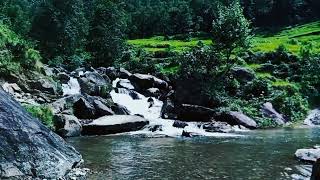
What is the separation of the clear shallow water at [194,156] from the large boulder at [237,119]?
6874 millimetres

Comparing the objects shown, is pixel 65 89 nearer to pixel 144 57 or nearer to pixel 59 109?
pixel 59 109

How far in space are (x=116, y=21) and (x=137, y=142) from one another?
5224 centimetres

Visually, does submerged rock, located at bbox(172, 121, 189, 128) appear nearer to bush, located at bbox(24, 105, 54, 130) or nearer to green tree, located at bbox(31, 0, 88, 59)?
bush, located at bbox(24, 105, 54, 130)

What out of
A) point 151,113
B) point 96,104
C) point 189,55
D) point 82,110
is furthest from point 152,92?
point 82,110

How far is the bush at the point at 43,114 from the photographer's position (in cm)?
4294

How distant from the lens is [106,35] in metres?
89.2

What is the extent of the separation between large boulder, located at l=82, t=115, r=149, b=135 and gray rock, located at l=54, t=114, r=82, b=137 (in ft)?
4.04

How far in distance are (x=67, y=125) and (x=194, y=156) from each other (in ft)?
51.8

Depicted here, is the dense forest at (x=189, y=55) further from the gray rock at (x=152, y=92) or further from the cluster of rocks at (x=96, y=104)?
the gray rock at (x=152, y=92)

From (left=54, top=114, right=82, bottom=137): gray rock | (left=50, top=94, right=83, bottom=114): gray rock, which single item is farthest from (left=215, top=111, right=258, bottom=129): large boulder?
(left=54, top=114, right=82, bottom=137): gray rock

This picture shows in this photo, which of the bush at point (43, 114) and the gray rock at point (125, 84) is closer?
the bush at point (43, 114)

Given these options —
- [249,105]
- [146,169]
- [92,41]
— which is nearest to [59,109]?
[146,169]

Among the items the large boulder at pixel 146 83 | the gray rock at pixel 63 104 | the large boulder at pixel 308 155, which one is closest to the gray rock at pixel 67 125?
the gray rock at pixel 63 104

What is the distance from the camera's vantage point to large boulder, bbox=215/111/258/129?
5534 cm
